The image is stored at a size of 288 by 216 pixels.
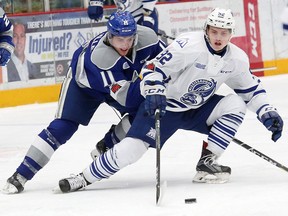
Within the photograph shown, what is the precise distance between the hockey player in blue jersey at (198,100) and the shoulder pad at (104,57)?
0.21 m

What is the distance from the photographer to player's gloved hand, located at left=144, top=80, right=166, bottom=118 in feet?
11.9

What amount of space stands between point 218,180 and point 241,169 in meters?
0.44

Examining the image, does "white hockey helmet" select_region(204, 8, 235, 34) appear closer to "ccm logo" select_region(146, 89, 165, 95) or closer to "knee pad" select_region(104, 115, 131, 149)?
"ccm logo" select_region(146, 89, 165, 95)

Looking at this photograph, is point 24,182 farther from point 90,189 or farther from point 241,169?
point 241,169

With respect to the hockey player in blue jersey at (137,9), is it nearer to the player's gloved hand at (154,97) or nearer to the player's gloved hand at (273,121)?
the player's gloved hand at (273,121)

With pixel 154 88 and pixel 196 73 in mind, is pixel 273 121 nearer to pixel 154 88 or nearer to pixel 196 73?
pixel 196 73

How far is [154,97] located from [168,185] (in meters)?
0.46

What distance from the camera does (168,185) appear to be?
390 centimetres

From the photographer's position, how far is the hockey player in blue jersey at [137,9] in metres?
6.93

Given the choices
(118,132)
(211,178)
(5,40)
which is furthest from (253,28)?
(211,178)

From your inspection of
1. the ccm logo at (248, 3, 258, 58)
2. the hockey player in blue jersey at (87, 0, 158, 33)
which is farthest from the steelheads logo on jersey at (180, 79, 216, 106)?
the ccm logo at (248, 3, 258, 58)

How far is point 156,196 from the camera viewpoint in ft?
11.4

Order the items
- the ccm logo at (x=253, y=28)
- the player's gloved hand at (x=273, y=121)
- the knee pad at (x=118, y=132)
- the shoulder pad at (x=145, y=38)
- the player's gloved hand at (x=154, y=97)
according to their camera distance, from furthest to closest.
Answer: the ccm logo at (x=253, y=28) < the knee pad at (x=118, y=132) < the shoulder pad at (x=145, y=38) < the player's gloved hand at (x=273, y=121) < the player's gloved hand at (x=154, y=97)

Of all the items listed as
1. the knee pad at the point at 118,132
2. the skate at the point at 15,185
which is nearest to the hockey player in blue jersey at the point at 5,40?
the knee pad at the point at 118,132
